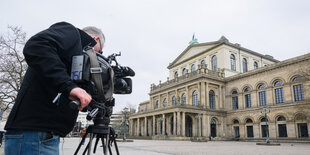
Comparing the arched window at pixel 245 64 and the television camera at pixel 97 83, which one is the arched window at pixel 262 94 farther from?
the television camera at pixel 97 83

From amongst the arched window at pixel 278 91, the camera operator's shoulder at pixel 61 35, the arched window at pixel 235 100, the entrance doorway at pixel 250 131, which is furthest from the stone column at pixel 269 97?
the camera operator's shoulder at pixel 61 35

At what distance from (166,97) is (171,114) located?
31.3ft

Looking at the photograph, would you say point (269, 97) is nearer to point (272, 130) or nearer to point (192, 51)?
point (272, 130)

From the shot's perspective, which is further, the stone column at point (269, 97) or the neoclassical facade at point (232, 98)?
the stone column at point (269, 97)

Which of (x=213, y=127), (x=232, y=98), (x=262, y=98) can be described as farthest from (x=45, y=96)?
(x=232, y=98)

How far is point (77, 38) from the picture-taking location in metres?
A: 2.15

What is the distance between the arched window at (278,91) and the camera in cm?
3438

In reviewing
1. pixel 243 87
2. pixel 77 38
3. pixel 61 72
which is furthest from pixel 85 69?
pixel 243 87

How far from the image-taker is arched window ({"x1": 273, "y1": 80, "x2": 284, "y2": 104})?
3438 cm

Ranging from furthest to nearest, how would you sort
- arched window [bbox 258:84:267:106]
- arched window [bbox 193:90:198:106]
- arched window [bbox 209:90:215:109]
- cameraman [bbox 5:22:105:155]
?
arched window [bbox 193:90:198:106] → arched window [bbox 209:90:215:109] → arched window [bbox 258:84:267:106] → cameraman [bbox 5:22:105:155]

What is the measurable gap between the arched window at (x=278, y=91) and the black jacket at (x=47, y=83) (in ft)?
124

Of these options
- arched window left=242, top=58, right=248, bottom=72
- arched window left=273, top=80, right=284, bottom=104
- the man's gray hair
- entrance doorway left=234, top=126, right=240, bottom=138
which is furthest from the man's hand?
arched window left=242, top=58, right=248, bottom=72

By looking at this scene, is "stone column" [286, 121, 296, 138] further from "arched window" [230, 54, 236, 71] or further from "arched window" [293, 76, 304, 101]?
"arched window" [230, 54, 236, 71]

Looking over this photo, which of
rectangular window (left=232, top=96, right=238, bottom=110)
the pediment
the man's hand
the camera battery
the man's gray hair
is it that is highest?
the pediment
